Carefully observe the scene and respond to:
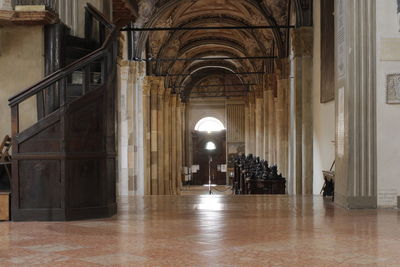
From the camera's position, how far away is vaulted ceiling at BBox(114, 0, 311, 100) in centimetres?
2219

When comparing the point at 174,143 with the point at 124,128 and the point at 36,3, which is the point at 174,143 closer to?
the point at 124,128

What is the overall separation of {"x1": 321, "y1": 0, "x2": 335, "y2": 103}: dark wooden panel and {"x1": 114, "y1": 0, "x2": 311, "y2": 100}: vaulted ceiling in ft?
10.4

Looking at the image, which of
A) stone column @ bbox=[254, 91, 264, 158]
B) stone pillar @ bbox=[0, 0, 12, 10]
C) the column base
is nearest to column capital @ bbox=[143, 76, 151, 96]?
stone column @ bbox=[254, 91, 264, 158]

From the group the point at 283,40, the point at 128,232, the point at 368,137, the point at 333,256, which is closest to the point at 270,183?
the point at 283,40

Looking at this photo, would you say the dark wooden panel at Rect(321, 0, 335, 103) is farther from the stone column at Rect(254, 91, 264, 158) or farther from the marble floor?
the stone column at Rect(254, 91, 264, 158)

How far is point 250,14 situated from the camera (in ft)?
86.8

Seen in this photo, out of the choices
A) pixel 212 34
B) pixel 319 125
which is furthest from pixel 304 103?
pixel 212 34

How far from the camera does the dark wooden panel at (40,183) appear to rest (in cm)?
741

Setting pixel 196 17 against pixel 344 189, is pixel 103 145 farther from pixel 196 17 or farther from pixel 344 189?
pixel 196 17

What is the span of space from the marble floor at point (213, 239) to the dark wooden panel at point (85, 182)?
0.34 meters

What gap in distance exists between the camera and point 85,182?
759cm

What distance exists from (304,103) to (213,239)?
10.9 m

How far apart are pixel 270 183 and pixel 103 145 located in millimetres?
9814

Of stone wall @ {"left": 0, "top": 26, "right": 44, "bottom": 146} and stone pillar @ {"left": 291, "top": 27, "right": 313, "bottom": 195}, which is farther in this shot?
stone pillar @ {"left": 291, "top": 27, "right": 313, "bottom": 195}
